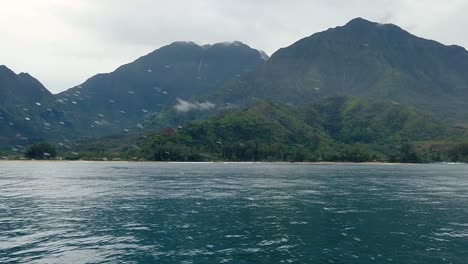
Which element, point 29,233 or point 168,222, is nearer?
point 29,233

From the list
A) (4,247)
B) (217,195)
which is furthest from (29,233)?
(217,195)

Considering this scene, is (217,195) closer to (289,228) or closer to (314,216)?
(314,216)

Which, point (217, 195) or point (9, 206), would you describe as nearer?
point (9, 206)

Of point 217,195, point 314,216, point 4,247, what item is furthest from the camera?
point 217,195

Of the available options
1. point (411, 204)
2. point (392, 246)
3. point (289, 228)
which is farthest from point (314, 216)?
point (411, 204)

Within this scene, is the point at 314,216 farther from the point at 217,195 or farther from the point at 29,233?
the point at 29,233

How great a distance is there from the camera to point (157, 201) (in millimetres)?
85312

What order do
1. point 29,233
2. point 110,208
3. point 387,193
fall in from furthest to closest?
point 387,193 < point 110,208 < point 29,233

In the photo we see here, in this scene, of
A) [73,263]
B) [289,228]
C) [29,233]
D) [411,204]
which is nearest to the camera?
[73,263]

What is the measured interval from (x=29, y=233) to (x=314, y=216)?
42.0 meters

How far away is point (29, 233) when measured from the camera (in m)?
52.3

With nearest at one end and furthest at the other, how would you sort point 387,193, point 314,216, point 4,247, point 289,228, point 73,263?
point 73,263 → point 4,247 → point 289,228 → point 314,216 → point 387,193

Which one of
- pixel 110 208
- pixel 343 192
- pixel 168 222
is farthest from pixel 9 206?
pixel 343 192

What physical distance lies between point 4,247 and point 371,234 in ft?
145
